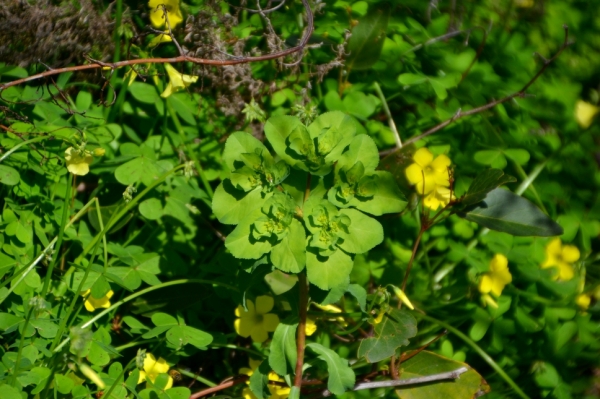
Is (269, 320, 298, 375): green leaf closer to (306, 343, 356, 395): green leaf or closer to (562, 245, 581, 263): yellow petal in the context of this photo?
(306, 343, 356, 395): green leaf

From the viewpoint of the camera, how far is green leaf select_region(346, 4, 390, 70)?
221 cm

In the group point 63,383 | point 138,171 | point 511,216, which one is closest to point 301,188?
point 138,171

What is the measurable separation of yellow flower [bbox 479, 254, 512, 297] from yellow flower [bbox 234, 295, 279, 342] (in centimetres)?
66

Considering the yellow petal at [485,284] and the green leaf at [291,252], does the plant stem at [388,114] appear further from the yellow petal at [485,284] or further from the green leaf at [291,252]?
the green leaf at [291,252]

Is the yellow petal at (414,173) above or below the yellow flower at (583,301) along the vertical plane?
above

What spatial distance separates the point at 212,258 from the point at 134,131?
560 millimetres

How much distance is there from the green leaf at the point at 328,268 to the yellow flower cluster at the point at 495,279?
2.04 ft

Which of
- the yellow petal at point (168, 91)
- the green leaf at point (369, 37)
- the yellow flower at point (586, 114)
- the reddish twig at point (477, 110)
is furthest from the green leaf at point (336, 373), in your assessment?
the yellow flower at point (586, 114)

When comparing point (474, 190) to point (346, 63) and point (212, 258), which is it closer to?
point (346, 63)

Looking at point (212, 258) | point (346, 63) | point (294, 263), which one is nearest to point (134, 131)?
point (212, 258)

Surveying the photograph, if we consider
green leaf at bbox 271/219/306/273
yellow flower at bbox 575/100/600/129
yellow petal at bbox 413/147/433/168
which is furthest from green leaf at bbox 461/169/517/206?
yellow flower at bbox 575/100/600/129

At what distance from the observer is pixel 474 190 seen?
183cm

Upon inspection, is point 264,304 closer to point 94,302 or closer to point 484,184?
point 94,302

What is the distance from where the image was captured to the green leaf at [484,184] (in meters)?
1.73
